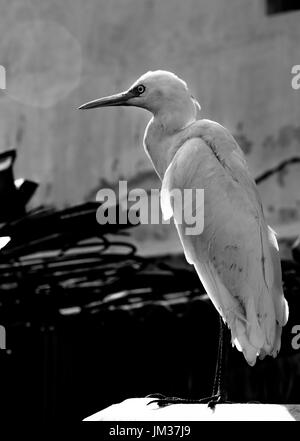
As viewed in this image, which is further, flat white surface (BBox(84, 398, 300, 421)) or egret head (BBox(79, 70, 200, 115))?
egret head (BBox(79, 70, 200, 115))

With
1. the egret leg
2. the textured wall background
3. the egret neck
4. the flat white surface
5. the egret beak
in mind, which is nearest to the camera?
the flat white surface

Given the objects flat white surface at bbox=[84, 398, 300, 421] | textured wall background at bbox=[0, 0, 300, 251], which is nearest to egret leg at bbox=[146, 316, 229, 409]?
flat white surface at bbox=[84, 398, 300, 421]

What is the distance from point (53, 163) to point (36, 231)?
1.26ft

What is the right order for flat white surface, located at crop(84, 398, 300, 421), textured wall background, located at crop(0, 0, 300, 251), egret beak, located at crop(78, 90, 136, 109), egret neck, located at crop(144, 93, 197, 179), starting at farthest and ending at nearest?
textured wall background, located at crop(0, 0, 300, 251) < egret beak, located at crop(78, 90, 136, 109) < egret neck, located at crop(144, 93, 197, 179) < flat white surface, located at crop(84, 398, 300, 421)

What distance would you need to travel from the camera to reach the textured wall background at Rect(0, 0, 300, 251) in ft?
13.1

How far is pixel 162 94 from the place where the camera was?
2.55m

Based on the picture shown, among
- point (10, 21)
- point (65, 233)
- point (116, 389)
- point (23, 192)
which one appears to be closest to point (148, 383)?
point (116, 389)

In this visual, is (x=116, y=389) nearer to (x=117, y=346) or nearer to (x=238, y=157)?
(x=117, y=346)

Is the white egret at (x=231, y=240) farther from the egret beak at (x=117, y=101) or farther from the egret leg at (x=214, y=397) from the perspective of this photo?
the egret beak at (x=117, y=101)

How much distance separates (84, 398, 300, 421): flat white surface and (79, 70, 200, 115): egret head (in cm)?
88

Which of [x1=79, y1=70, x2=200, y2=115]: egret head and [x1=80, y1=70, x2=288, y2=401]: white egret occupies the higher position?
[x1=79, y1=70, x2=200, y2=115]: egret head

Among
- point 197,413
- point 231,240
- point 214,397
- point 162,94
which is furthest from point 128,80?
point 197,413

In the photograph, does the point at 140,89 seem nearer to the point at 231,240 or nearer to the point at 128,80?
the point at 231,240

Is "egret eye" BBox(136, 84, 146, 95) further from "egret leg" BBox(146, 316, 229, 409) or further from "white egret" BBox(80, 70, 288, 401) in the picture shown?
"egret leg" BBox(146, 316, 229, 409)
